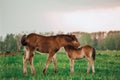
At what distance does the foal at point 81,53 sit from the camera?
378 cm

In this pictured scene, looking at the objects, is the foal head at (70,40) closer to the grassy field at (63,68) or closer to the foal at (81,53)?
the foal at (81,53)

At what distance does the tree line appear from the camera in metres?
3.94

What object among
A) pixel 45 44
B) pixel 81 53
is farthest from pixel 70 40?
pixel 45 44

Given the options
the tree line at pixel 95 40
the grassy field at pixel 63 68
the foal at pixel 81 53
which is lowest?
the grassy field at pixel 63 68

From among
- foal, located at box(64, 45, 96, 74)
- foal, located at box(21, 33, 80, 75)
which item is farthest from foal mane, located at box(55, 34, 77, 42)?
foal, located at box(64, 45, 96, 74)

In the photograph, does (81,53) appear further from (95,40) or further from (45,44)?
(45,44)

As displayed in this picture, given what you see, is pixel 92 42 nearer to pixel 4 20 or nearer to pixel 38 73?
pixel 38 73

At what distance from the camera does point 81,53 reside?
3.81 meters

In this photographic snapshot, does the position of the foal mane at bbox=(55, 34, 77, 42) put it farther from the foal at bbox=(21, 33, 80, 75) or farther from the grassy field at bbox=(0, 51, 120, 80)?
the grassy field at bbox=(0, 51, 120, 80)

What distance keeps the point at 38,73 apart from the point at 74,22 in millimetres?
842

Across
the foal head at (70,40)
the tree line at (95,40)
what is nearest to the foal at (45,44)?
the foal head at (70,40)

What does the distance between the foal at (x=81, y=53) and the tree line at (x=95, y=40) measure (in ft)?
0.43

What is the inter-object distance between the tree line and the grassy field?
115mm

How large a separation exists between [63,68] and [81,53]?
300 mm
